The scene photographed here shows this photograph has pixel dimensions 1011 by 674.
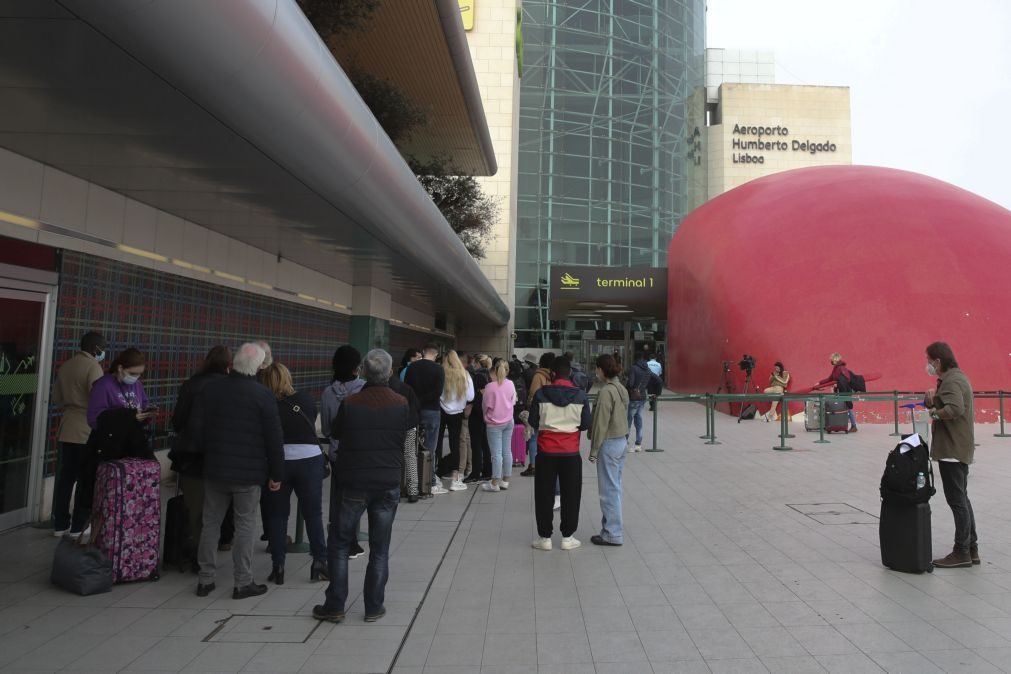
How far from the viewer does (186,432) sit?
4320 millimetres

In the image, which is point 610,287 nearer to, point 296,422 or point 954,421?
point 954,421

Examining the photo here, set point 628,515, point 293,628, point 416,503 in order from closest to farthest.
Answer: point 293,628 < point 628,515 < point 416,503

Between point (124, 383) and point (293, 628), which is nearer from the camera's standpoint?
point (293, 628)

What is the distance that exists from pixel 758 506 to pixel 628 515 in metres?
1.52

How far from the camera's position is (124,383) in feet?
16.9

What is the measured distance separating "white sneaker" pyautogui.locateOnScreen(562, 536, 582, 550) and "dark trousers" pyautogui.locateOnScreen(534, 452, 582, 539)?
40 millimetres

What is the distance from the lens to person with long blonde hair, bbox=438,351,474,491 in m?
7.91

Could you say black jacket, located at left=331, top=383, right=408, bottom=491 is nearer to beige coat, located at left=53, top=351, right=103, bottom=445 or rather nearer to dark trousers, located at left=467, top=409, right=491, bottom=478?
beige coat, located at left=53, top=351, right=103, bottom=445

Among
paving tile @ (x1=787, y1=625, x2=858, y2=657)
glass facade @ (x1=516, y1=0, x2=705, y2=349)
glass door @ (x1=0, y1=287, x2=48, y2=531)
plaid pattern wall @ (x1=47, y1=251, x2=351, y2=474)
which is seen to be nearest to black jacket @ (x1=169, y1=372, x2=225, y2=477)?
glass door @ (x1=0, y1=287, x2=48, y2=531)

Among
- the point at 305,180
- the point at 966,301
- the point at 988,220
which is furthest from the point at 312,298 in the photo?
the point at 988,220

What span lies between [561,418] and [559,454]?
31 cm

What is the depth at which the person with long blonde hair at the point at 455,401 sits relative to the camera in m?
7.91

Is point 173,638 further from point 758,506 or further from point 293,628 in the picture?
point 758,506

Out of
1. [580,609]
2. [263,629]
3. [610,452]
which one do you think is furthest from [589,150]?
[263,629]
